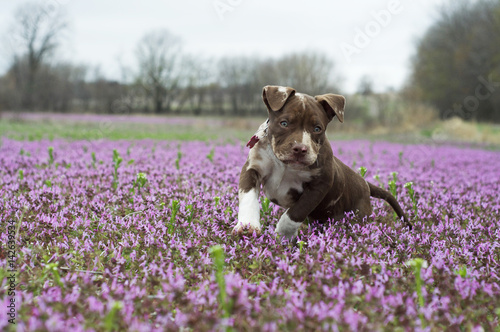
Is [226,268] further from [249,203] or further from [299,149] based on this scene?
[299,149]

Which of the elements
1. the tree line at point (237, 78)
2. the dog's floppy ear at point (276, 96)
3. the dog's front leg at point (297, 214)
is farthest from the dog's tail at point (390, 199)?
the tree line at point (237, 78)

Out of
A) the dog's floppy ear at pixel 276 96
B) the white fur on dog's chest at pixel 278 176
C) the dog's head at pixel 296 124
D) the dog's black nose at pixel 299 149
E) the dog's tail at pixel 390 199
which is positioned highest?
the dog's floppy ear at pixel 276 96

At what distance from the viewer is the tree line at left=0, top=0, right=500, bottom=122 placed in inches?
1693

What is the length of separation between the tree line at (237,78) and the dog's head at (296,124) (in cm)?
3295

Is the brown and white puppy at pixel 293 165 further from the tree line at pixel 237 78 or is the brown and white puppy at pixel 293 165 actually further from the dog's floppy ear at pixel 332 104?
the tree line at pixel 237 78

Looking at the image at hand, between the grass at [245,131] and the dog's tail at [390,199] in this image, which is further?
the grass at [245,131]

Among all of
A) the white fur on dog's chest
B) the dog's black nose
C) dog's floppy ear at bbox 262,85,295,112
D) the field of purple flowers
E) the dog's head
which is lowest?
the field of purple flowers

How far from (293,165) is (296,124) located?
1.17 ft

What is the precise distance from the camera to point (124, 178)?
564cm

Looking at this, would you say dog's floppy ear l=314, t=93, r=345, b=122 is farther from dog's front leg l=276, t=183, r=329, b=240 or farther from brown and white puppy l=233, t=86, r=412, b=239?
dog's front leg l=276, t=183, r=329, b=240

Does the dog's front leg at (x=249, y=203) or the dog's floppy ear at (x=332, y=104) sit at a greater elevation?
the dog's floppy ear at (x=332, y=104)

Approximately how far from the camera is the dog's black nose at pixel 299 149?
302cm

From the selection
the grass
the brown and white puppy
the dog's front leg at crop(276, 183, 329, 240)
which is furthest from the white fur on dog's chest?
the grass

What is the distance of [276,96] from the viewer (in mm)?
3357
